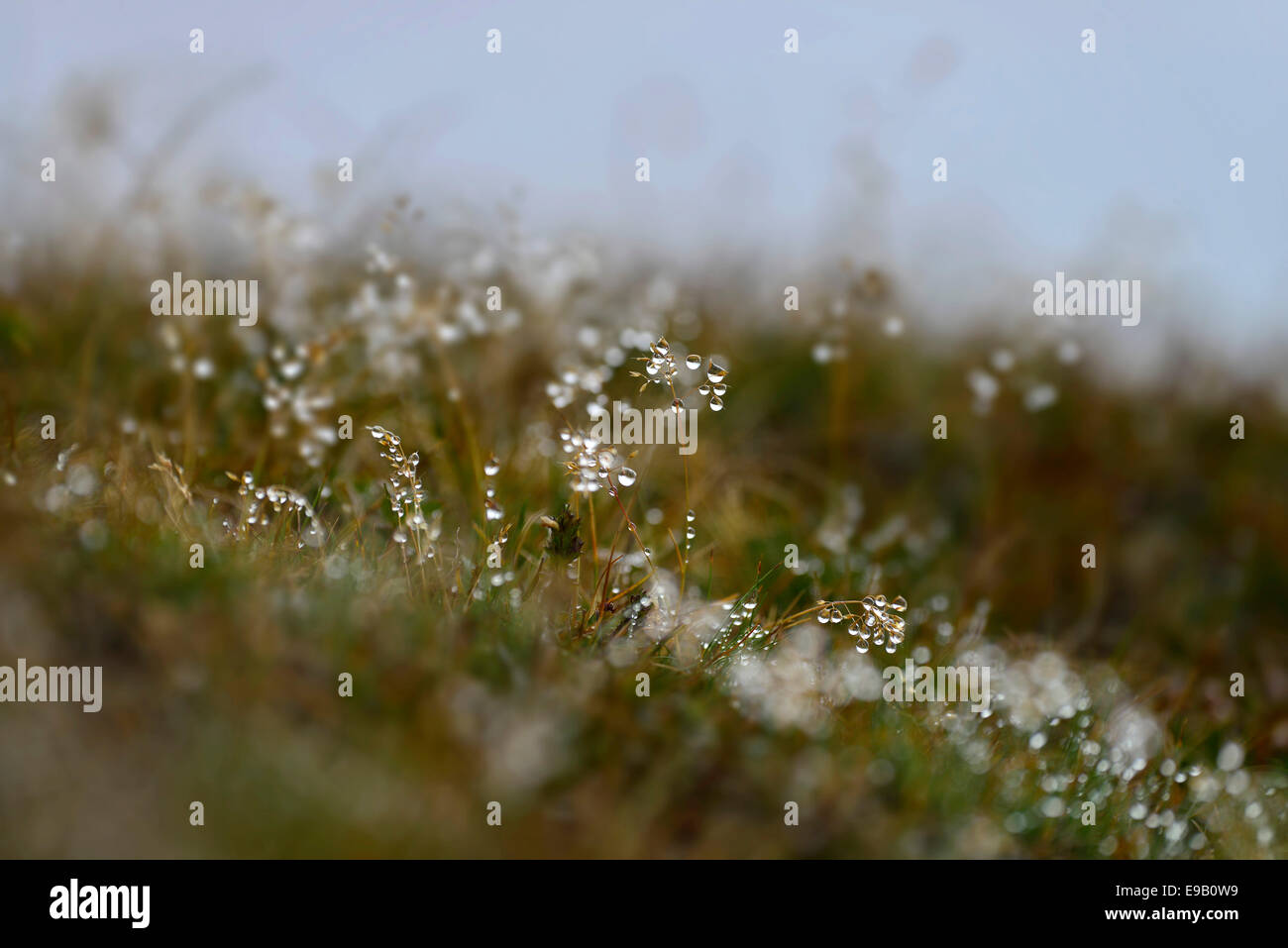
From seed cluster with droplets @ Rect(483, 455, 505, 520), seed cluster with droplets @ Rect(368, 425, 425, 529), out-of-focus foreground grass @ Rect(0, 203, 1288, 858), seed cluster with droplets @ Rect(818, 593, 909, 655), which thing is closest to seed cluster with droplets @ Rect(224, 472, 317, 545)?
out-of-focus foreground grass @ Rect(0, 203, 1288, 858)

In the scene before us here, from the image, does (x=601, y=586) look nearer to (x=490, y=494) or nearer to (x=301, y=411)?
(x=490, y=494)

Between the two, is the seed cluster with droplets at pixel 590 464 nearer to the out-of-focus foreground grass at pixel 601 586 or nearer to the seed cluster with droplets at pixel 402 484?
the out-of-focus foreground grass at pixel 601 586

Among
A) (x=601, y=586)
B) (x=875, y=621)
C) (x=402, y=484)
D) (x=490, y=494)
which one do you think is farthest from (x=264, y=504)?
(x=875, y=621)

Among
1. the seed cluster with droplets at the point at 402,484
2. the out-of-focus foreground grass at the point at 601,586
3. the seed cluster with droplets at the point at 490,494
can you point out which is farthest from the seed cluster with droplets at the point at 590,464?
the seed cluster with droplets at the point at 402,484

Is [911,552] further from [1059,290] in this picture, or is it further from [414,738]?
[414,738]
